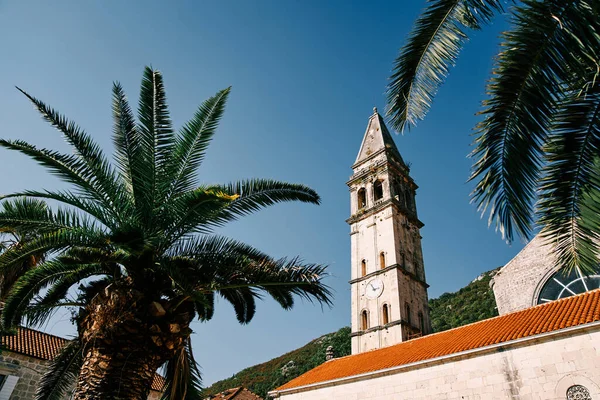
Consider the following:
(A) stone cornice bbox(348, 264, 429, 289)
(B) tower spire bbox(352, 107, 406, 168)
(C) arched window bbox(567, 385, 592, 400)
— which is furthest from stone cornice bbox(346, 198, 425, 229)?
(C) arched window bbox(567, 385, 592, 400)

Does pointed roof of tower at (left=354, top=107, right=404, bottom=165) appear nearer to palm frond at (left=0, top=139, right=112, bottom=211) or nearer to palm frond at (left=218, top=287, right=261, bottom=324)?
palm frond at (left=218, top=287, right=261, bottom=324)

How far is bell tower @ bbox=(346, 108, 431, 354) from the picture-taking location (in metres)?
24.5

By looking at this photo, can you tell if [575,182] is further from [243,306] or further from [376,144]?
[376,144]

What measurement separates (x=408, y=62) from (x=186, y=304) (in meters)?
5.47

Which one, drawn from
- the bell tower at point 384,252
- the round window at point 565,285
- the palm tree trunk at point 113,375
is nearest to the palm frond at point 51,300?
the palm tree trunk at point 113,375

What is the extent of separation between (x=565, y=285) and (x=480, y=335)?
6.58 m

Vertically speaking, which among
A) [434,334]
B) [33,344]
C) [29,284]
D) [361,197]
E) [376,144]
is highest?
[376,144]

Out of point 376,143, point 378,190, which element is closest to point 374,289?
point 378,190

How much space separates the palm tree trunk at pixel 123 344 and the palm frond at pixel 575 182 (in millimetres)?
6027

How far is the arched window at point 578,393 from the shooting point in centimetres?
951

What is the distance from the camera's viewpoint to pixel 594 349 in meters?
9.80

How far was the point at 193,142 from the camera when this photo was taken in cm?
786

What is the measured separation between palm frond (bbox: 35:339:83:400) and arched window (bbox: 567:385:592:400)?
11808 mm

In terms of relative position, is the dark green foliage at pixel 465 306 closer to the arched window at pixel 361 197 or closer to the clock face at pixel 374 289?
the arched window at pixel 361 197
